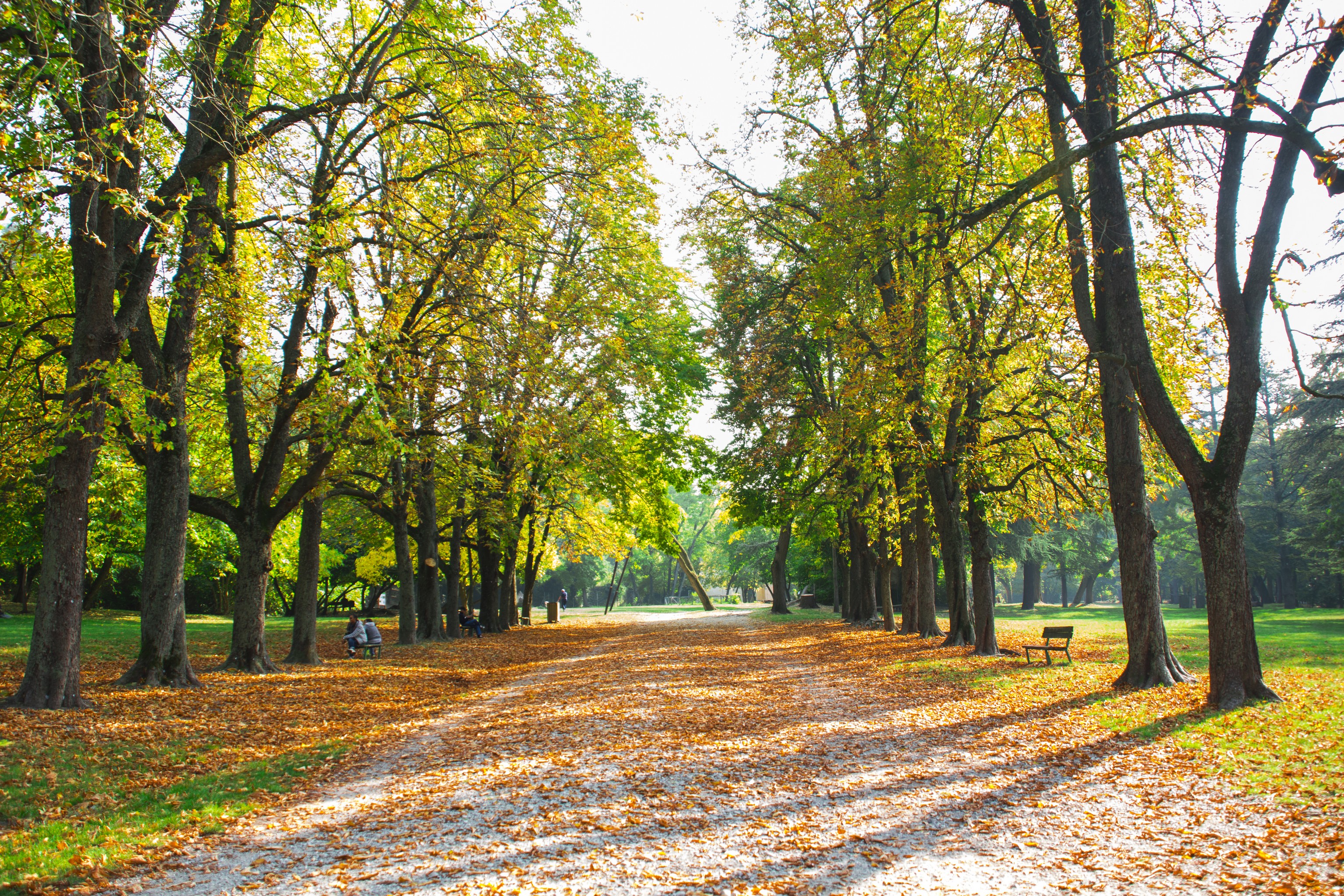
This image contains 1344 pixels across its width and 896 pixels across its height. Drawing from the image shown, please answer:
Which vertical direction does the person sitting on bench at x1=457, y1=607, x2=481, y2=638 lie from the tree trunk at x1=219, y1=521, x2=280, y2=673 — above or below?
below

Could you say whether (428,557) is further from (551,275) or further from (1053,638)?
(1053,638)

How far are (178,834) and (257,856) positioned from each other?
77 centimetres

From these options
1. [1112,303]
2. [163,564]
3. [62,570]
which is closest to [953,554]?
[1112,303]

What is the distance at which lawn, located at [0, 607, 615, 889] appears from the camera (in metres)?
5.17

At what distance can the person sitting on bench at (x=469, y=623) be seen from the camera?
25.0m

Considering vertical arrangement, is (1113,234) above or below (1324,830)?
above

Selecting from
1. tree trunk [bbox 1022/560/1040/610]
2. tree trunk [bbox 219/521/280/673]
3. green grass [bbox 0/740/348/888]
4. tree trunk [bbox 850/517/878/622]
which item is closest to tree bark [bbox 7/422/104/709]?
green grass [bbox 0/740/348/888]

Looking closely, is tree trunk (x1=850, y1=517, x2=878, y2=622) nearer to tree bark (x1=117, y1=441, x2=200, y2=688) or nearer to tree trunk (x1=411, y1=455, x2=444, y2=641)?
tree trunk (x1=411, y1=455, x2=444, y2=641)

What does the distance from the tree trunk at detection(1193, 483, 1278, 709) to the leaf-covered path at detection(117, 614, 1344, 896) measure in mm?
1584

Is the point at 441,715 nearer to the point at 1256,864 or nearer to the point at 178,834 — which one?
the point at 178,834

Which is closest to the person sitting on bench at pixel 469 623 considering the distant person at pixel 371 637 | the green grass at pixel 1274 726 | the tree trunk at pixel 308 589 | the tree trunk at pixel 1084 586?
the distant person at pixel 371 637

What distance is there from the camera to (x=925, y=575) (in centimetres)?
2131

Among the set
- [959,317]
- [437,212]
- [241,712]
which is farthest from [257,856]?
[959,317]

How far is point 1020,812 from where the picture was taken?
570 centimetres
